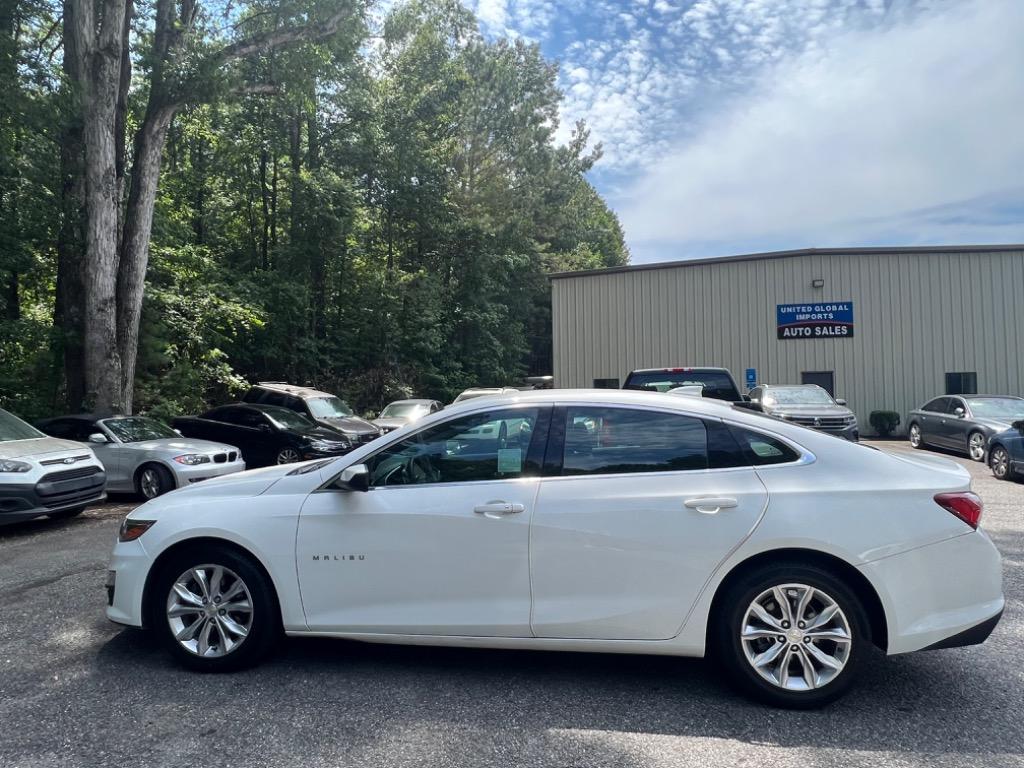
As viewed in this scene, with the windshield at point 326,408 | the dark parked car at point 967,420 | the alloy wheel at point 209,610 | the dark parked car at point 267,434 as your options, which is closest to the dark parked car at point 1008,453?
the dark parked car at point 967,420

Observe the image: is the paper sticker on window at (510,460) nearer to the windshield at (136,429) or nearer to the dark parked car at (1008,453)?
the windshield at (136,429)

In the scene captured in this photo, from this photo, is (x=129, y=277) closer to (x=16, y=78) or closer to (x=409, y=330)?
(x=16, y=78)

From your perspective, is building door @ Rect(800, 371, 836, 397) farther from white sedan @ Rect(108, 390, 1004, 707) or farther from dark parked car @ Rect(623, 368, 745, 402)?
white sedan @ Rect(108, 390, 1004, 707)

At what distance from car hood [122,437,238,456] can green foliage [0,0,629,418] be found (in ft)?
22.2

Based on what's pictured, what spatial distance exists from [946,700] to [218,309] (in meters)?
19.6

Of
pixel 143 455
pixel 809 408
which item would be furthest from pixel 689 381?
pixel 143 455

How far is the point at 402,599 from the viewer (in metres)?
3.70

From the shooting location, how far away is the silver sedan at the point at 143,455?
10258 mm

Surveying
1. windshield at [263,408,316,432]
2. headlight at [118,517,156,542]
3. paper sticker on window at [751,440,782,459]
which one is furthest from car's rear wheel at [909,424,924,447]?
headlight at [118,517,156,542]

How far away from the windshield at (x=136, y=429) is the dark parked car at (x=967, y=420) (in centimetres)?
1482

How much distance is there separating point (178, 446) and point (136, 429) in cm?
116

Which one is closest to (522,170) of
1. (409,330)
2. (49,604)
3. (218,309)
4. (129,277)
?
(409,330)

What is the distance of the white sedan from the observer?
3.38 metres

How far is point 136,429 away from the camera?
36.5 feet
